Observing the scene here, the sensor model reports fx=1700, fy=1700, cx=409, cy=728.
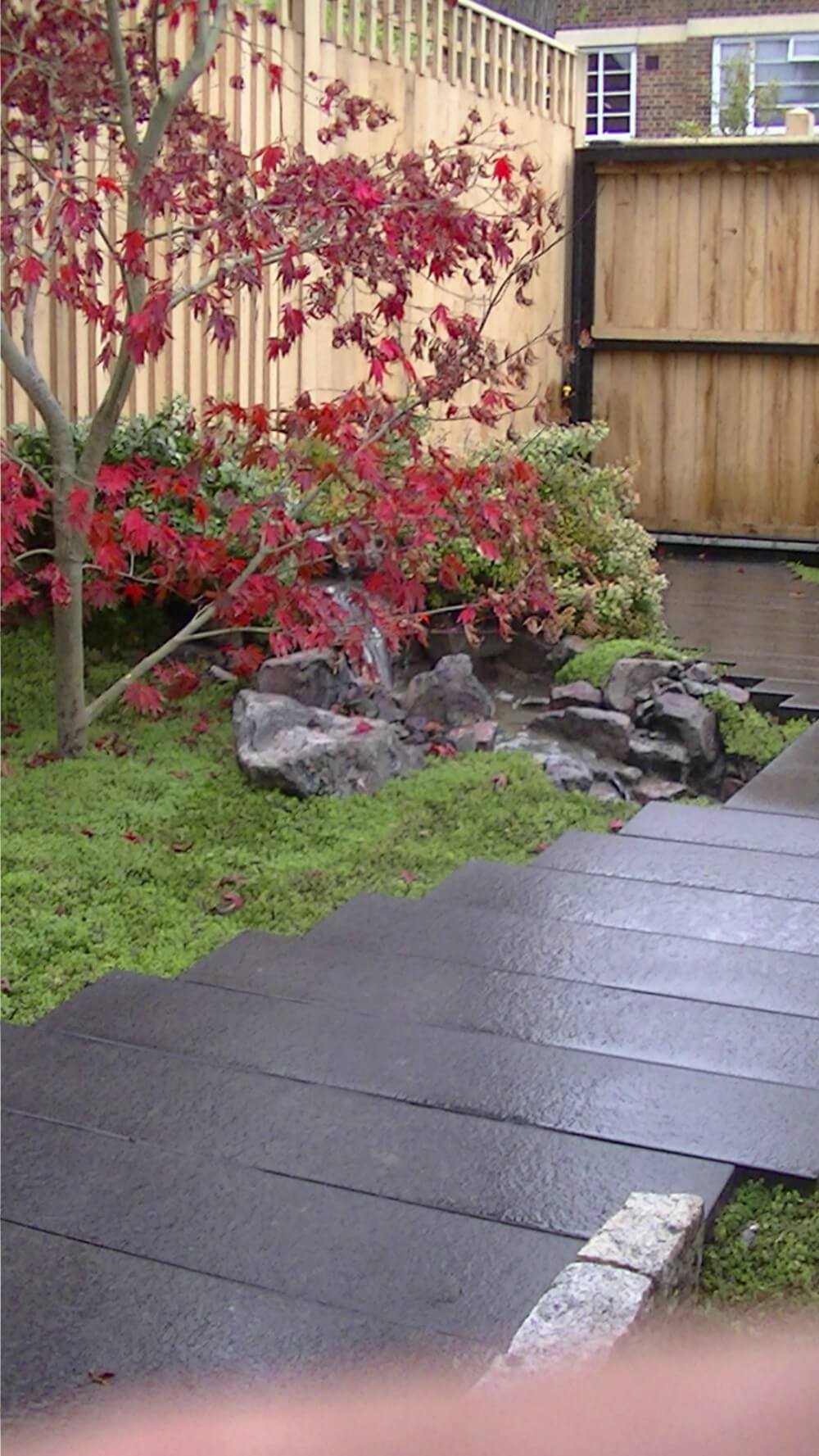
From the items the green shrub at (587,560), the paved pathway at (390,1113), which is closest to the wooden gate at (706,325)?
the green shrub at (587,560)

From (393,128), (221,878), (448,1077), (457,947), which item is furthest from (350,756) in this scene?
(393,128)

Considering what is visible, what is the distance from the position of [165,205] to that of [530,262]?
1.33 metres

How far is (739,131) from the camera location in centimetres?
1744

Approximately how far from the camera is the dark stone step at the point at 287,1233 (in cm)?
253

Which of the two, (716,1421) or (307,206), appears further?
(307,206)

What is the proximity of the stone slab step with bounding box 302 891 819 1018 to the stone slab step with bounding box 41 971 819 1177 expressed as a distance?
0.75 feet

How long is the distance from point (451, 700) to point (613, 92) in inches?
705

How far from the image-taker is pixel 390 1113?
3.20 meters

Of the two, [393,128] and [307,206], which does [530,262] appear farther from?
[393,128]

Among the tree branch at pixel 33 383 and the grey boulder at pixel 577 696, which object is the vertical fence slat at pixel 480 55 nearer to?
the grey boulder at pixel 577 696

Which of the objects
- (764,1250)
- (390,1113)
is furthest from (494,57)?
(764,1250)

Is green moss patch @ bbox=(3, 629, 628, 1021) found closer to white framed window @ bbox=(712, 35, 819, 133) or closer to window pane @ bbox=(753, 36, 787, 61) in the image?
white framed window @ bbox=(712, 35, 819, 133)

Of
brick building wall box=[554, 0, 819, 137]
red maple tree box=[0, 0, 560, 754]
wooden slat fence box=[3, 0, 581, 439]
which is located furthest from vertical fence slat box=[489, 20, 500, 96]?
brick building wall box=[554, 0, 819, 137]

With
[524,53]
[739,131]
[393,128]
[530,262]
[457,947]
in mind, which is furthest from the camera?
[739,131]
